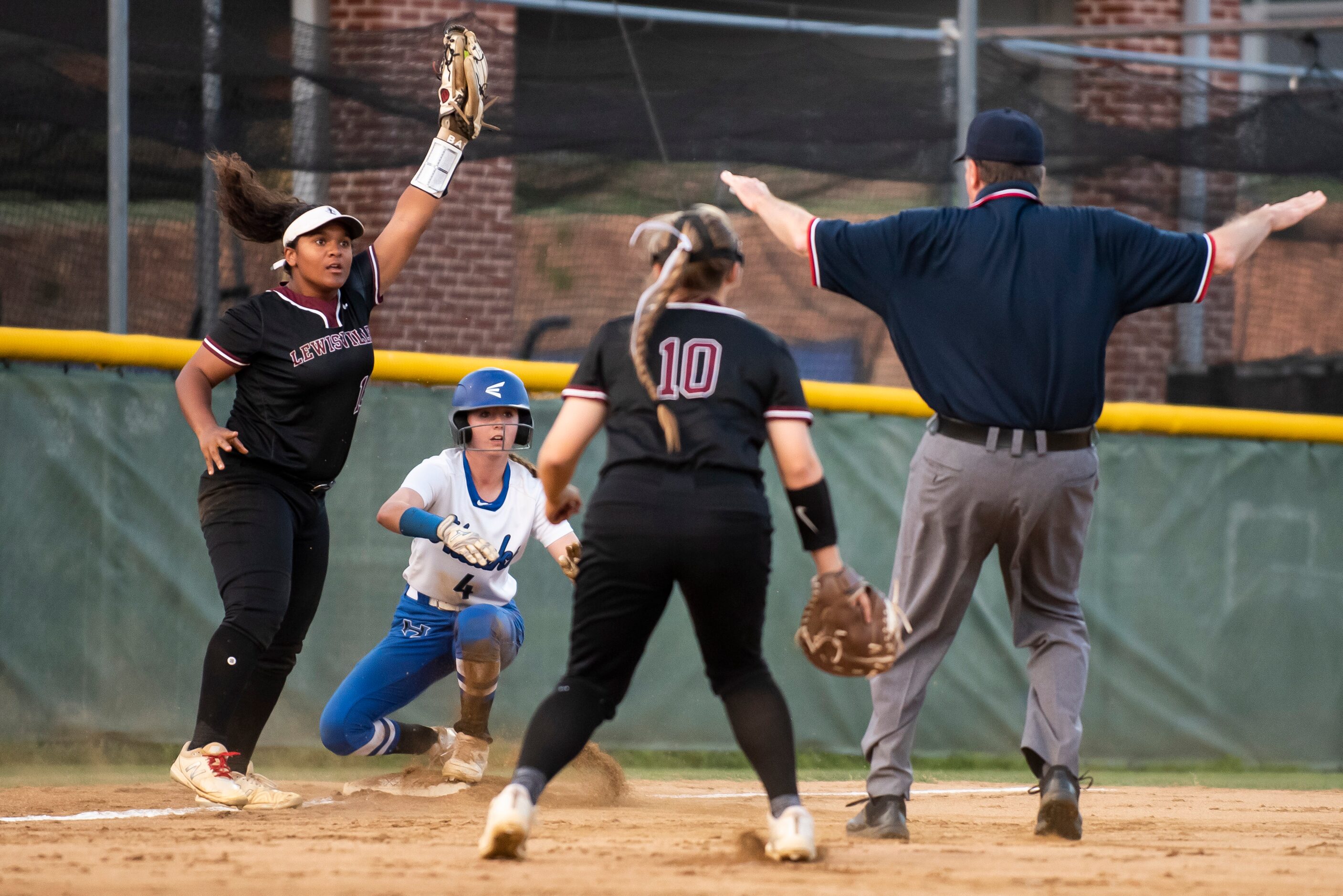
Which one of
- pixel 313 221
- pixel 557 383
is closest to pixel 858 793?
pixel 557 383

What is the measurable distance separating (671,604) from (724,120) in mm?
2526

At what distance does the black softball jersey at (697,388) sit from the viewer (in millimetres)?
3822

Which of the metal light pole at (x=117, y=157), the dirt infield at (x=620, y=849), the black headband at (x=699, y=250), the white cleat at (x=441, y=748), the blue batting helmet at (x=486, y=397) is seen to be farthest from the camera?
the metal light pole at (x=117, y=157)

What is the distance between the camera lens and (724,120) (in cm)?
793

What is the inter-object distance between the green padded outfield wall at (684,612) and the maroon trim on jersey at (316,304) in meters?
1.66

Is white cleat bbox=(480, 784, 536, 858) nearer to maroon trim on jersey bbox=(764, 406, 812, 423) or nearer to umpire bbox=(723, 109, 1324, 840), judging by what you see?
maroon trim on jersey bbox=(764, 406, 812, 423)

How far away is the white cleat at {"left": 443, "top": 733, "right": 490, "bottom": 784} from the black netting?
2539 mm

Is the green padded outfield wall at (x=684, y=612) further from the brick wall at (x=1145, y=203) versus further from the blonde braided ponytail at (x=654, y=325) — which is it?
the blonde braided ponytail at (x=654, y=325)

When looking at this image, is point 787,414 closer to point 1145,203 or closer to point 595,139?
point 595,139

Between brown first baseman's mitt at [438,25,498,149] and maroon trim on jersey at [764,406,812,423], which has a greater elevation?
brown first baseman's mitt at [438,25,498,149]

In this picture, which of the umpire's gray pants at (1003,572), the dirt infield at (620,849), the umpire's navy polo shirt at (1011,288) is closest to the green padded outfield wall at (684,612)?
the dirt infield at (620,849)

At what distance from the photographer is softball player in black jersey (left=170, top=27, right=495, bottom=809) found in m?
4.94

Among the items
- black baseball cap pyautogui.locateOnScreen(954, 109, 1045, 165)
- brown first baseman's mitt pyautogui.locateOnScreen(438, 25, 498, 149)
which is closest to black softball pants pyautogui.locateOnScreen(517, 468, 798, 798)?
black baseball cap pyautogui.locateOnScreen(954, 109, 1045, 165)

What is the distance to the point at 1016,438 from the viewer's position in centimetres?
445
